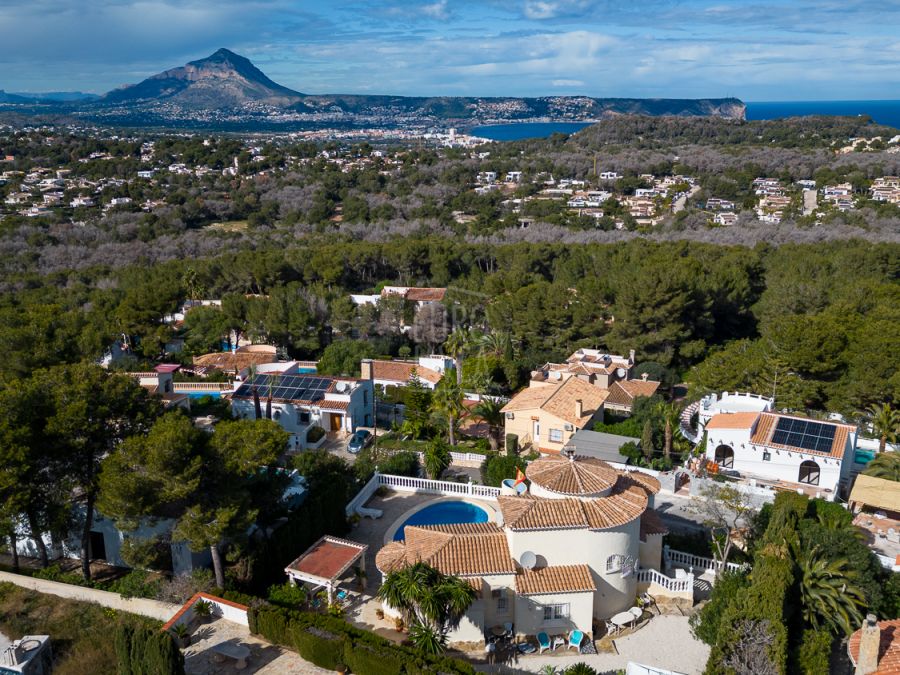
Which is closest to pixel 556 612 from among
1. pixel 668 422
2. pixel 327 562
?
pixel 327 562

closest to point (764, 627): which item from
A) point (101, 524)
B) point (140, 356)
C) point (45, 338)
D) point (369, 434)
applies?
point (101, 524)

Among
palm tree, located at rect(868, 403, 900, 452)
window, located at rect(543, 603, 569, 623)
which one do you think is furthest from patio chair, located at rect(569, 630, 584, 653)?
palm tree, located at rect(868, 403, 900, 452)

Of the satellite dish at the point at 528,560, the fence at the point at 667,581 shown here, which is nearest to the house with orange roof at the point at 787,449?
the fence at the point at 667,581

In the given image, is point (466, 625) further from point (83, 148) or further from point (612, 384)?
point (83, 148)

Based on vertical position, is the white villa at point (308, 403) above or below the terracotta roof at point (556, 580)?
below

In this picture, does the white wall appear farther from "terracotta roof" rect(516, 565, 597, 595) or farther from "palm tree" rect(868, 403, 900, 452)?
"terracotta roof" rect(516, 565, 597, 595)

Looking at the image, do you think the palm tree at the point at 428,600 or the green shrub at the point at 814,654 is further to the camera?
the palm tree at the point at 428,600

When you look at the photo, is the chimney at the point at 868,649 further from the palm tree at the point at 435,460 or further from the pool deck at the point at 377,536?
the palm tree at the point at 435,460
